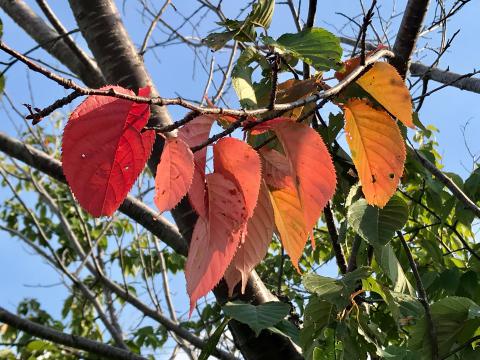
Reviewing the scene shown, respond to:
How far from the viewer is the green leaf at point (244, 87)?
70 cm

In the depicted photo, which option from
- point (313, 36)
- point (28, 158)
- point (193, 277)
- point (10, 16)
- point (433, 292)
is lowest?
point (193, 277)

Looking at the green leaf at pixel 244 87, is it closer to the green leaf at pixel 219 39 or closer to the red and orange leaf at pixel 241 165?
the green leaf at pixel 219 39

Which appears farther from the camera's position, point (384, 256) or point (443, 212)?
point (443, 212)

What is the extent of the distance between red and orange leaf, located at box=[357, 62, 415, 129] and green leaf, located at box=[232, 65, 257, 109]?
0.49ft

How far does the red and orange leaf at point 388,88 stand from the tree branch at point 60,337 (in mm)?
1280

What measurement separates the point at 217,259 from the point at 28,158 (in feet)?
3.59

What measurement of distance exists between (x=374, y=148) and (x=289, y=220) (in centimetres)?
12

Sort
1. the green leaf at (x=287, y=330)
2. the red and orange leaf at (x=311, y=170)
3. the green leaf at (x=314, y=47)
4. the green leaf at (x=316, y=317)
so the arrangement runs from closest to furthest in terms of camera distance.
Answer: the red and orange leaf at (x=311, y=170) → the green leaf at (x=314, y=47) → the green leaf at (x=316, y=317) → the green leaf at (x=287, y=330)

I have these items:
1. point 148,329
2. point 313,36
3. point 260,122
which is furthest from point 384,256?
point 148,329

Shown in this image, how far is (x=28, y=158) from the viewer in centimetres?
147

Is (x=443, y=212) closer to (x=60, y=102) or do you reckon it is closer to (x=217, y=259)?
(x=217, y=259)

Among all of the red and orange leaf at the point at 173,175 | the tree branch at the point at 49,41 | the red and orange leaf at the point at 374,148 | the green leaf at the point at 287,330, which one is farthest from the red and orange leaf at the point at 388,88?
the tree branch at the point at 49,41

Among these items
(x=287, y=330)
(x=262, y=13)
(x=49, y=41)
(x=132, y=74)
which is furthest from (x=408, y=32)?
(x=49, y=41)

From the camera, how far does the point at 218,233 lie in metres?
0.52
